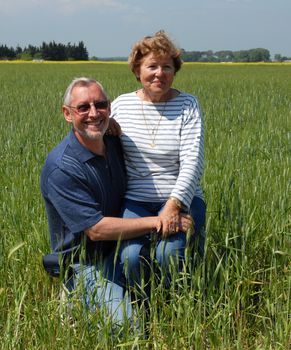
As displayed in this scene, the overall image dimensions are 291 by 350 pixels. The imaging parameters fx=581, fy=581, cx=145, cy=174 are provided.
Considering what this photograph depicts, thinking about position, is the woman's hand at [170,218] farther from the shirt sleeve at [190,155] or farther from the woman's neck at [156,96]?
the woman's neck at [156,96]

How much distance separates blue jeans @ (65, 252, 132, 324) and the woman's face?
79cm

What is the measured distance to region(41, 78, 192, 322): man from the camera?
95.2 inches

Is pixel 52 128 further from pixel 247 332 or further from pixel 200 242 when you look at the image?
pixel 247 332

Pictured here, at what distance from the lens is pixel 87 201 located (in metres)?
2.42

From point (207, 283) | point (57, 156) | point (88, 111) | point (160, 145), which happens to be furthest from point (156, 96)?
point (207, 283)

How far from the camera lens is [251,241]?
2.86 meters

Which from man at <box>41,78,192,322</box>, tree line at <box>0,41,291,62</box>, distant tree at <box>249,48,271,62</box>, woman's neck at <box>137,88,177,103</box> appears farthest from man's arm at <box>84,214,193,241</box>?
distant tree at <box>249,48,271,62</box>

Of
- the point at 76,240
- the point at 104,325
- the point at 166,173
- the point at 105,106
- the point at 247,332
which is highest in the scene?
the point at 105,106

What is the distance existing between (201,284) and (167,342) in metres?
0.30

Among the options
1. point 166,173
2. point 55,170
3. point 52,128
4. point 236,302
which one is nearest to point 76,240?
point 55,170

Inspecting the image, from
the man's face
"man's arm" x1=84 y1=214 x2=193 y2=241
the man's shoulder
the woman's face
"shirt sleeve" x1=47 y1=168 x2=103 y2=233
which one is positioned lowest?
"man's arm" x1=84 y1=214 x2=193 y2=241

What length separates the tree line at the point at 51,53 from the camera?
7075 centimetres

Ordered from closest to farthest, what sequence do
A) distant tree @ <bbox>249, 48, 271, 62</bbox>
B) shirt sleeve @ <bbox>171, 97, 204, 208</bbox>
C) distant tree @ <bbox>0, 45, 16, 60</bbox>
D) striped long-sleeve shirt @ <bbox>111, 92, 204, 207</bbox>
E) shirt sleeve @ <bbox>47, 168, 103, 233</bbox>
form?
1. shirt sleeve @ <bbox>47, 168, 103, 233</bbox>
2. shirt sleeve @ <bbox>171, 97, 204, 208</bbox>
3. striped long-sleeve shirt @ <bbox>111, 92, 204, 207</bbox>
4. distant tree @ <bbox>0, 45, 16, 60</bbox>
5. distant tree @ <bbox>249, 48, 271, 62</bbox>

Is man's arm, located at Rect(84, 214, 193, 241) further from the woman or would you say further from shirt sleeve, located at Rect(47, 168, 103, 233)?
the woman
